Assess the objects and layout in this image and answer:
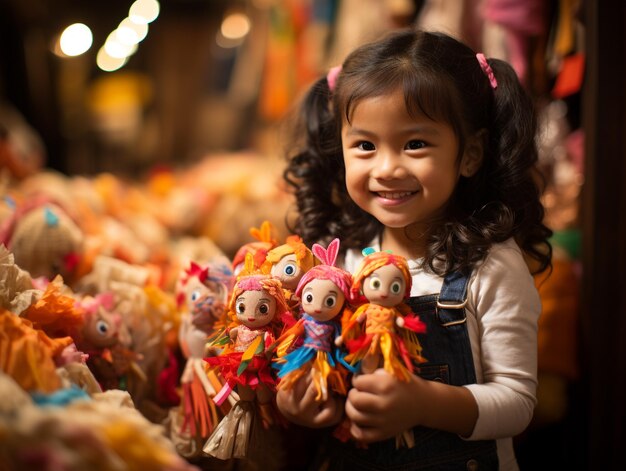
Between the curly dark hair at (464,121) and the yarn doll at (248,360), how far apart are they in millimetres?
250

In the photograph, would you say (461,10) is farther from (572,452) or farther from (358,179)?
(572,452)

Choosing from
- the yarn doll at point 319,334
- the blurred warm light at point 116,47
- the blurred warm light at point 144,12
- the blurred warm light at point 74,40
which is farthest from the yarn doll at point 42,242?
the blurred warm light at point 116,47

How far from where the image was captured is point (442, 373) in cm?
85

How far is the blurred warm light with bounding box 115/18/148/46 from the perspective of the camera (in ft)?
8.55

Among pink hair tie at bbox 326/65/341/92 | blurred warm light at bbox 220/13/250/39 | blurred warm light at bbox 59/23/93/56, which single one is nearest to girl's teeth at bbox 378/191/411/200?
pink hair tie at bbox 326/65/341/92

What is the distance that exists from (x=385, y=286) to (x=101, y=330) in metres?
0.49

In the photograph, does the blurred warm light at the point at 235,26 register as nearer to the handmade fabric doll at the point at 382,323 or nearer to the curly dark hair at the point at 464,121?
the curly dark hair at the point at 464,121

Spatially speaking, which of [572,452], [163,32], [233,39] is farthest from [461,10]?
[163,32]

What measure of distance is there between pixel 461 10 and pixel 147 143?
293cm

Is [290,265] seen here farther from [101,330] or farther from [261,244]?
[101,330]

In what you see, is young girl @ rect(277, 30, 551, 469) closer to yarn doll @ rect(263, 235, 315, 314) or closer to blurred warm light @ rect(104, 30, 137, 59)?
Result: yarn doll @ rect(263, 235, 315, 314)

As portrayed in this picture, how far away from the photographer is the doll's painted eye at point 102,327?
3.22 feet

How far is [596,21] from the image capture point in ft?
4.16

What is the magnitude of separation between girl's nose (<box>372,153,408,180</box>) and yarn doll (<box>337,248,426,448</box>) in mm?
148
